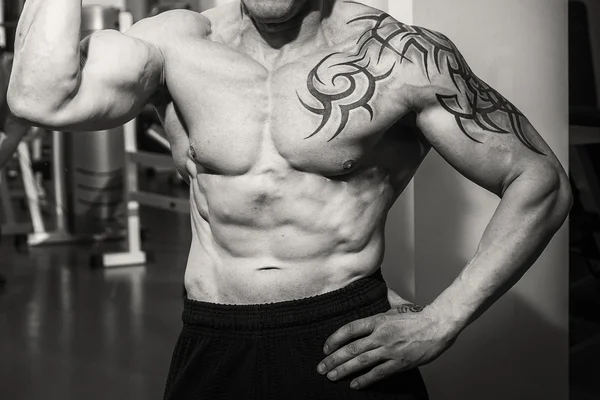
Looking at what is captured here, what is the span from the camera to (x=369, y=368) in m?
1.16

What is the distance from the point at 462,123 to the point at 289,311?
35cm

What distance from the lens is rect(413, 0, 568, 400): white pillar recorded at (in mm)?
1668

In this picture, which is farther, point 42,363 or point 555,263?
point 42,363

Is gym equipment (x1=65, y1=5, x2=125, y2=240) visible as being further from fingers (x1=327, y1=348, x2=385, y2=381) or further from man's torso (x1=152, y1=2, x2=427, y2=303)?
fingers (x1=327, y1=348, x2=385, y2=381)

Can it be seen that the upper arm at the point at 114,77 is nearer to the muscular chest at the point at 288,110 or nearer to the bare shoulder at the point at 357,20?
the muscular chest at the point at 288,110

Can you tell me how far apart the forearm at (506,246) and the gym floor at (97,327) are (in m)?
1.21

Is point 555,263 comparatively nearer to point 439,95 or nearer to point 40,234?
point 439,95

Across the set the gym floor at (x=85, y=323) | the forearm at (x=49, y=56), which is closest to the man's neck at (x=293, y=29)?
the forearm at (x=49, y=56)

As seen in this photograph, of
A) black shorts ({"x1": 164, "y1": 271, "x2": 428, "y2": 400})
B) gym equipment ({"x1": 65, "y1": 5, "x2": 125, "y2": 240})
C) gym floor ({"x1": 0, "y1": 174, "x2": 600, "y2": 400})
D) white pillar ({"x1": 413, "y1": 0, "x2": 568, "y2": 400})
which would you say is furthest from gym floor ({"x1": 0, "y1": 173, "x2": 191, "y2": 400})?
black shorts ({"x1": 164, "y1": 271, "x2": 428, "y2": 400})

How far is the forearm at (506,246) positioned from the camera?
1.13 metres

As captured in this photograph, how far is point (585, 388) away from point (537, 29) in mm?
1042

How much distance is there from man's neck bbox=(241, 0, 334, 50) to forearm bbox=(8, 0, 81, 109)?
0.88ft

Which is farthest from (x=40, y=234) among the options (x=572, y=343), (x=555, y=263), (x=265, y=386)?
(x=265, y=386)

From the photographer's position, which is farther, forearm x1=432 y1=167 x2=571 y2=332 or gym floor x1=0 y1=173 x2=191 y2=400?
gym floor x1=0 y1=173 x2=191 y2=400
